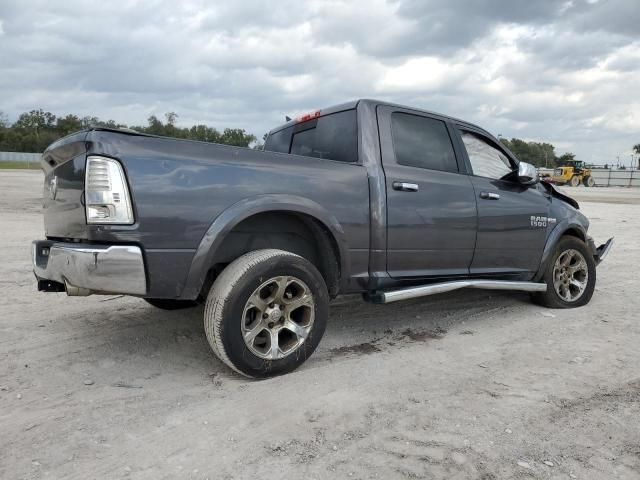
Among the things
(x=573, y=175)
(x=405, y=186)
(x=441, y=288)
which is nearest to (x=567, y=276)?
(x=441, y=288)

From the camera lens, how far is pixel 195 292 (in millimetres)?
2912

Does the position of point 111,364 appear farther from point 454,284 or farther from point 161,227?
point 454,284

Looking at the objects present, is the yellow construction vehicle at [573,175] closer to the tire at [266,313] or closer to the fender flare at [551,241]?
the fender flare at [551,241]

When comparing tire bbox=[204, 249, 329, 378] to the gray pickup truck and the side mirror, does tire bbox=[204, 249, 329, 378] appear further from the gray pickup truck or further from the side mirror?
the side mirror

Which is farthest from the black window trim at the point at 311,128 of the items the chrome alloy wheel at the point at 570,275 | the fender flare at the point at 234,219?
the chrome alloy wheel at the point at 570,275

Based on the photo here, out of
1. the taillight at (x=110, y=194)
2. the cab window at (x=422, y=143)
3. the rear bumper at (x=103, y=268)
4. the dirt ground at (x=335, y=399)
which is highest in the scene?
the cab window at (x=422, y=143)

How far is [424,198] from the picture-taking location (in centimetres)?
384

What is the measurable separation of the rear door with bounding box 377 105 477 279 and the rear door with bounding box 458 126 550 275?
6.2 inches

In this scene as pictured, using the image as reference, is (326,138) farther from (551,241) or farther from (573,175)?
(573,175)

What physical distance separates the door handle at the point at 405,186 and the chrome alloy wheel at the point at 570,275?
6.96 ft

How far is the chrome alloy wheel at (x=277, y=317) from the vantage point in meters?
3.01

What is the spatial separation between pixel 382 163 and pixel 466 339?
157 centimetres

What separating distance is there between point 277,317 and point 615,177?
53820mm

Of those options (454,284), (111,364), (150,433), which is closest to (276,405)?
(150,433)
